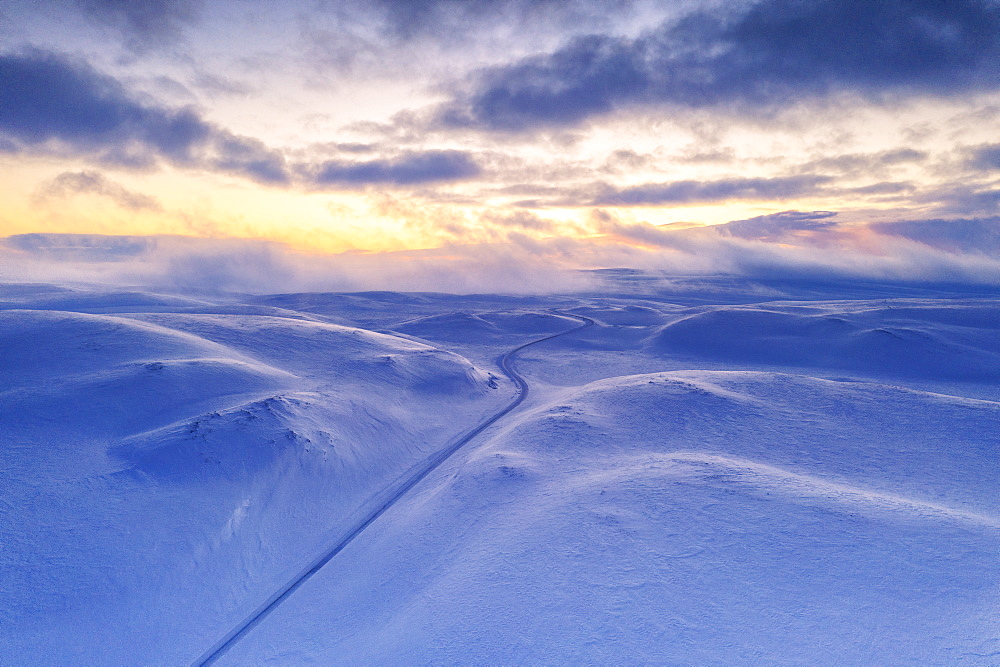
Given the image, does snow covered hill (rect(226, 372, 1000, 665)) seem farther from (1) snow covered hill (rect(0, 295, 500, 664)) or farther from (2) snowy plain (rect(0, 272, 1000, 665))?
(1) snow covered hill (rect(0, 295, 500, 664))

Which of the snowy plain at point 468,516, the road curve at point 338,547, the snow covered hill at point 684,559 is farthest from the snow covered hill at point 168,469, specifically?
the snow covered hill at point 684,559

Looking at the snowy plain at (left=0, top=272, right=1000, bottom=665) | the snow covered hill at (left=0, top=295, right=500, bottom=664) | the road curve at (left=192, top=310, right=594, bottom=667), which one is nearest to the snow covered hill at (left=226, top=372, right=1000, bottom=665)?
the snowy plain at (left=0, top=272, right=1000, bottom=665)

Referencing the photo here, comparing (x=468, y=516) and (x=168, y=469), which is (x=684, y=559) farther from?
(x=168, y=469)

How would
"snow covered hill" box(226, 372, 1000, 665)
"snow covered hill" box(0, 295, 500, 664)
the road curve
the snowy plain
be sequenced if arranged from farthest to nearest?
"snow covered hill" box(0, 295, 500, 664) < the road curve < the snowy plain < "snow covered hill" box(226, 372, 1000, 665)

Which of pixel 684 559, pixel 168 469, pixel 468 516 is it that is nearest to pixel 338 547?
pixel 468 516

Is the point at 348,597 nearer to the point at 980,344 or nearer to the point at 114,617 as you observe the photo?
the point at 114,617

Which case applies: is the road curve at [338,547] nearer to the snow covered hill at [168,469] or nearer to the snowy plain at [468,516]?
the snowy plain at [468,516]

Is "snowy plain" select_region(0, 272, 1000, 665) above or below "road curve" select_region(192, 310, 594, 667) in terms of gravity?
above

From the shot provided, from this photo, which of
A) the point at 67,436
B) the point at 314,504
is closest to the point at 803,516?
the point at 314,504

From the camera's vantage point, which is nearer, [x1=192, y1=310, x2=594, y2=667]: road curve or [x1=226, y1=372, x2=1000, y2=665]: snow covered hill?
[x1=226, y1=372, x2=1000, y2=665]: snow covered hill

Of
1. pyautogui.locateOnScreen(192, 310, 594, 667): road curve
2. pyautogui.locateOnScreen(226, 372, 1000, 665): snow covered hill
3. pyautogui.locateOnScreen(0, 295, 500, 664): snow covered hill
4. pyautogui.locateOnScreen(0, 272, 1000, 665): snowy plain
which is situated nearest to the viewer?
pyautogui.locateOnScreen(226, 372, 1000, 665): snow covered hill
